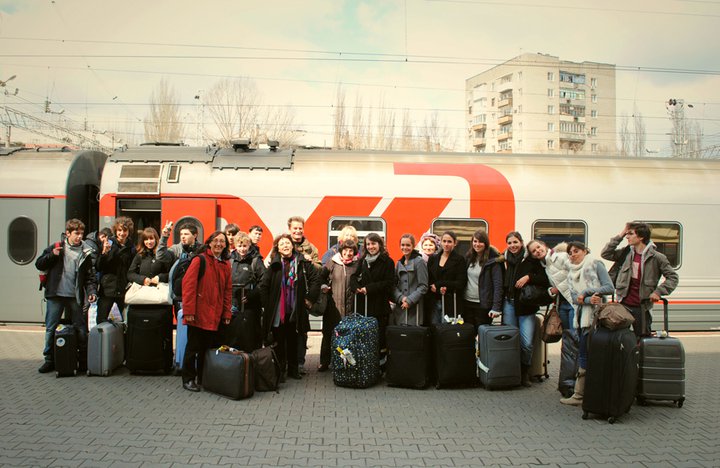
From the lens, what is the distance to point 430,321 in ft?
26.2

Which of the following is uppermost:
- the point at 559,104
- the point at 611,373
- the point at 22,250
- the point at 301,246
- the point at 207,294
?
the point at 559,104

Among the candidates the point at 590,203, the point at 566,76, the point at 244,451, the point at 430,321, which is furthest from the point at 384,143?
the point at 566,76

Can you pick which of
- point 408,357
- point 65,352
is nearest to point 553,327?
point 408,357

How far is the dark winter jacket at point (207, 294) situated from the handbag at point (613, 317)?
13.3 feet

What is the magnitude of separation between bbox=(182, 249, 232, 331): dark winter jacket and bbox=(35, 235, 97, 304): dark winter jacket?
5.90 feet

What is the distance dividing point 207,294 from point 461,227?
192 inches

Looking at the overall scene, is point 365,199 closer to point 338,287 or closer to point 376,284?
point 338,287

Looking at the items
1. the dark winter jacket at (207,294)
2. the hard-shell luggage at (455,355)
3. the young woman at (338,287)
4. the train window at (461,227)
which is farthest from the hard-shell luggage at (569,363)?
the dark winter jacket at (207,294)

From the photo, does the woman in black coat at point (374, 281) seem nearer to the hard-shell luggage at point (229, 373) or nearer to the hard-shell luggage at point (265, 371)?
the hard-shell luggage at point (265, 371)

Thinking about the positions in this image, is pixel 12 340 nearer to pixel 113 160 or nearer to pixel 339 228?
pixel 113 160

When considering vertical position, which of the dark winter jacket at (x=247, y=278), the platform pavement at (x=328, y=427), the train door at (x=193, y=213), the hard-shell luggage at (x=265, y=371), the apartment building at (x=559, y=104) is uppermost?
the apartment building at (x=559, y=104)

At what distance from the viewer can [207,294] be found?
690 cm

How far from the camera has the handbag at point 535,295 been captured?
7.32m

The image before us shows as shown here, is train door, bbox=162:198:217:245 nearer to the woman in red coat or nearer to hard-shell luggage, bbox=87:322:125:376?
hard-shell luggage, bbox=87:322:125:376
